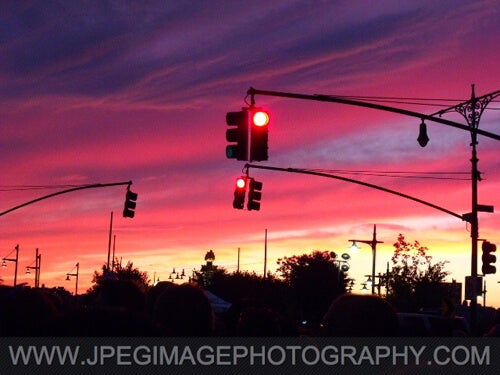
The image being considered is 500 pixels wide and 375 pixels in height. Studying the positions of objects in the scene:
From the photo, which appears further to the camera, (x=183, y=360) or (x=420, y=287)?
(x=420, y=287)

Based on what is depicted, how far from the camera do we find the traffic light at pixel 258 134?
16.3 metres

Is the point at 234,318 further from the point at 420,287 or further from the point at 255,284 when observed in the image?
the point at 255,284

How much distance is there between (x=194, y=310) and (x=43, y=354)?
10.5 ft

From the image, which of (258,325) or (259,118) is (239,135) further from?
(258,325)

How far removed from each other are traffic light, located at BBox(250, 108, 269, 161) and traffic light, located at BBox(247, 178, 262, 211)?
861 centimetres

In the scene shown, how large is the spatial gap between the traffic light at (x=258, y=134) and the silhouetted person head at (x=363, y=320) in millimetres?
9639

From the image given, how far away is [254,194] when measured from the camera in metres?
25.1

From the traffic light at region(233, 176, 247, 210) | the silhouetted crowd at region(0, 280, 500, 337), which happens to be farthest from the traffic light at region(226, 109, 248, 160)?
the silhouetted crowd at region(0, 280, 500, 337)

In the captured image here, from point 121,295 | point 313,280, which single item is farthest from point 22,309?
point 313,280

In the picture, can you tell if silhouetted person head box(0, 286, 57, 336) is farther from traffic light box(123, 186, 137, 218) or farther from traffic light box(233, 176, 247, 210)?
traffic light box(123, 186, 137, 218)

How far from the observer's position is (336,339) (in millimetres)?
5805

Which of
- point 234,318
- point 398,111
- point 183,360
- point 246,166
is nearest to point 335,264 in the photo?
point 246,166

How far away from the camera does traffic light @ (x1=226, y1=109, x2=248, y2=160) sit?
1638cm

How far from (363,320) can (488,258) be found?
73.8ft
